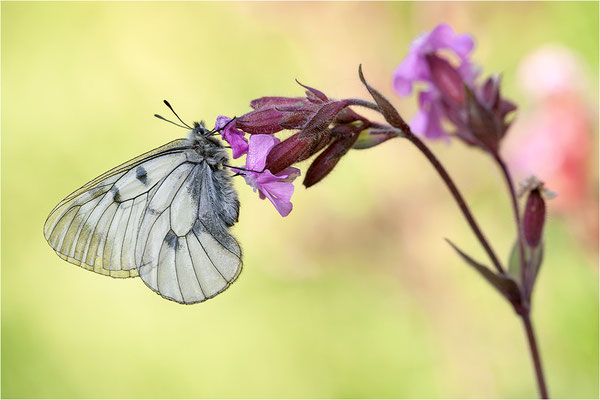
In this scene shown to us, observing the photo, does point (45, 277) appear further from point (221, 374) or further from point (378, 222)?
point (378, 222)

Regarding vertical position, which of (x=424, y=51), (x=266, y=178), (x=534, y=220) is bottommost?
A: (x=534, y=220)

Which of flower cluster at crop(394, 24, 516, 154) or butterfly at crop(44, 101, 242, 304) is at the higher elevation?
flower cluster at crop(394, 24, 516, 154)

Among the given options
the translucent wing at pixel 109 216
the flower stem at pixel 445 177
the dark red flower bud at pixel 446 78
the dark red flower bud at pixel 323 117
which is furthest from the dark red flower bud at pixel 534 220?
the translucent wing at pixel 109 216

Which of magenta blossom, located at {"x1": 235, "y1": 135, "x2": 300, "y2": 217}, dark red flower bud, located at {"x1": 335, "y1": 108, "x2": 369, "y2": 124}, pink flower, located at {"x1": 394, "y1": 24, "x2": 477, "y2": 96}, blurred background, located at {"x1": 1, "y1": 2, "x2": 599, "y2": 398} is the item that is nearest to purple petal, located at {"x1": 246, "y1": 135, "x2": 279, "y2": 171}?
magenta blossom, located at {"x1": 235, "y1": 135, "x2": 300, "y2": 217}

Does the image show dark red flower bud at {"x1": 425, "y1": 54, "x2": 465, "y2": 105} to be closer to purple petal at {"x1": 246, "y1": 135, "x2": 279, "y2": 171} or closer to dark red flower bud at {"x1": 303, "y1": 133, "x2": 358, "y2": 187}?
dark red flower bud at {"x1": 303, "y1": 133, "x2": 358, "y2": 187}

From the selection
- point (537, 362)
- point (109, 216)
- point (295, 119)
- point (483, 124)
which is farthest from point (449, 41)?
point (109, 216)

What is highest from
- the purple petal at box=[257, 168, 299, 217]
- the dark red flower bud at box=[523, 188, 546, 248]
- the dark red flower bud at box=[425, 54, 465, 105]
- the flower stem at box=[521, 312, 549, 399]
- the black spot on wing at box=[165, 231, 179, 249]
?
the dark red flower bud at box=[425, 54, 465, 105]

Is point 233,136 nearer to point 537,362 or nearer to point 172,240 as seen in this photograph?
point 172,240
